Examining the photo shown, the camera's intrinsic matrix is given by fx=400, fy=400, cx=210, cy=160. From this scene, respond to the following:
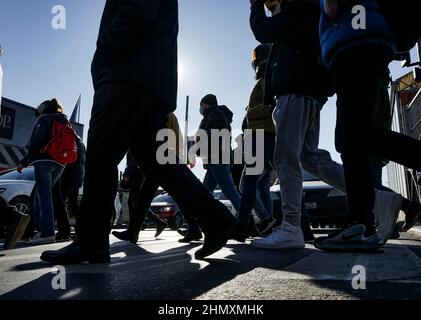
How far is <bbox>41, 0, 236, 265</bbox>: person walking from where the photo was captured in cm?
223

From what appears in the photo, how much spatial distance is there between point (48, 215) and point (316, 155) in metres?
3.26

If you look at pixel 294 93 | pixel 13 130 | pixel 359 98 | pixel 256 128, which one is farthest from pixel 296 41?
pixel 13 130

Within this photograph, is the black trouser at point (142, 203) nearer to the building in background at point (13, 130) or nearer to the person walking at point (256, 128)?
the person walking at point (256, 128)

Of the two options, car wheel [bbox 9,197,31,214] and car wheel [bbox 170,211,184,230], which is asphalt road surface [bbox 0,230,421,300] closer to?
car wheel [bbox 9,197,31,214]

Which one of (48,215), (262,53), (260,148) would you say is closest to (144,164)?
(260,148)

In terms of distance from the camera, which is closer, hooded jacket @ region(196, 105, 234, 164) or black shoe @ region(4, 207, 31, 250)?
black shoe @ region(4, 207, 31, 250)

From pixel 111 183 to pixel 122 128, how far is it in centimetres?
33

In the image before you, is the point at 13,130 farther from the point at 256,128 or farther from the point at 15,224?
the point at 256,128

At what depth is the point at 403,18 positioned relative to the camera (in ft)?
7.33

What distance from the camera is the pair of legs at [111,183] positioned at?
2232mm

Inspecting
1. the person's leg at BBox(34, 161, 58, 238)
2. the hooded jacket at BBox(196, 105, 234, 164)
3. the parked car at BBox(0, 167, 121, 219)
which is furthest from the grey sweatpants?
the parked car at BBox(0, 167, 121, 219)

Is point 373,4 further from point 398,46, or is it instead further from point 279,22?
point 279,22

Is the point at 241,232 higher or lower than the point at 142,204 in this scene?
lower

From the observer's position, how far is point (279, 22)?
119 inches
